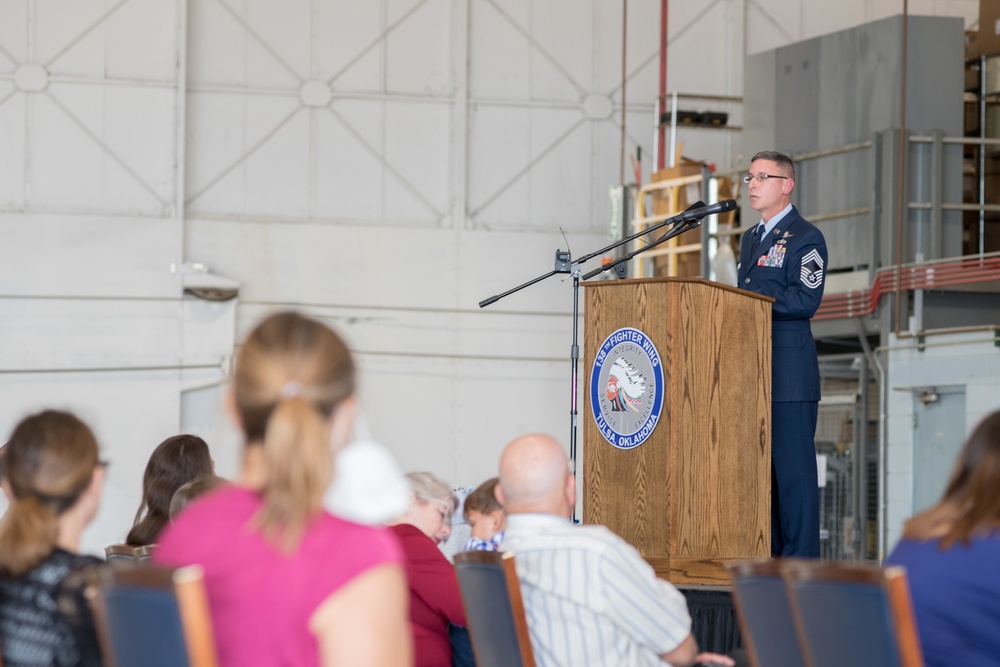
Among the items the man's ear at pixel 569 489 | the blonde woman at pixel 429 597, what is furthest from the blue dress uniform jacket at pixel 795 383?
the man's ear at pixel 569 489

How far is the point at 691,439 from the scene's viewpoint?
156 inches

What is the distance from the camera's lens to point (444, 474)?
427 inches

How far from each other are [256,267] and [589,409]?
273 inches

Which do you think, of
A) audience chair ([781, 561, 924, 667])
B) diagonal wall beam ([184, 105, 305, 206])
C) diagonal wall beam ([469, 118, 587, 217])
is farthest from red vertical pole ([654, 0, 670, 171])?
audience chair ([781, 561, 924, 667])

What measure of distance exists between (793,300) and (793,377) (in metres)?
0.26

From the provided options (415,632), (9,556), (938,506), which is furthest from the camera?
(415,632)

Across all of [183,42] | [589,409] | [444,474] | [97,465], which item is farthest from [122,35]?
[97,465]

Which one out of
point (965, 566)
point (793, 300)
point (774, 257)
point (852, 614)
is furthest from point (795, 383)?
point (852, 614)

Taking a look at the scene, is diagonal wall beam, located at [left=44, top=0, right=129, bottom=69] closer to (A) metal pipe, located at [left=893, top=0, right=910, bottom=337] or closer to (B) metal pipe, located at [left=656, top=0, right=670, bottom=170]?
(B) metal pipe, located at [left=656, top=0, right=670, bottom=170]

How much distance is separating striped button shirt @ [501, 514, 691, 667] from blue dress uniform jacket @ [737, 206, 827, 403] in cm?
170

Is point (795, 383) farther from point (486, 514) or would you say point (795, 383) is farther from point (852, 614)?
point (852, 614)

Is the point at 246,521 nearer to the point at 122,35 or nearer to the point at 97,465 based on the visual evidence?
the point at 97,465

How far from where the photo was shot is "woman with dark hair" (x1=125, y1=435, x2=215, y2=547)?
381cm

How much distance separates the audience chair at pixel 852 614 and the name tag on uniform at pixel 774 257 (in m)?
2.31
